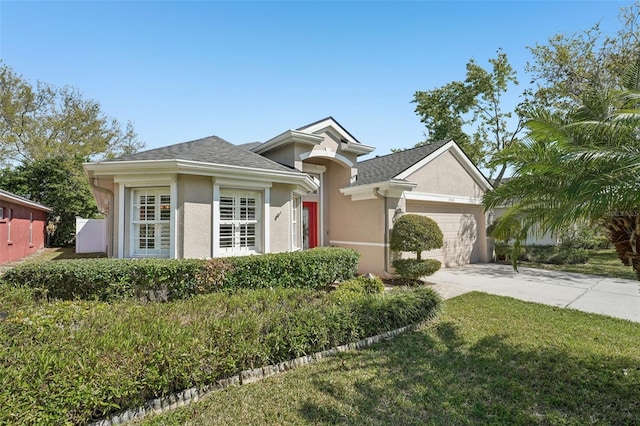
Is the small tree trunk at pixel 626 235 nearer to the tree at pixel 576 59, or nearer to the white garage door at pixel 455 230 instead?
the white garage door at pixel 455 230

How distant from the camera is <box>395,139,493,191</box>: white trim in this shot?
524 inches

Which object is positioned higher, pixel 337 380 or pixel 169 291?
pixel 169 291

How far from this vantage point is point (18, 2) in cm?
930

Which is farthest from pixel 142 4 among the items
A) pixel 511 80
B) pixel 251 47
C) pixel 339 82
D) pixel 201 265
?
pixel 511 80

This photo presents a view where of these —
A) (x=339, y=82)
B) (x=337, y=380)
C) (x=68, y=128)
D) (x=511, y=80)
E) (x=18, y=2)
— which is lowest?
(x=337, y=380)

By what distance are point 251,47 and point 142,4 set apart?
142 inches

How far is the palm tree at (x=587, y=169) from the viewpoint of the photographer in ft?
13.2

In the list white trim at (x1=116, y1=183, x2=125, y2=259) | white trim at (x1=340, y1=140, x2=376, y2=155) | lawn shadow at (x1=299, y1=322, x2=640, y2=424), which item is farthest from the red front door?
lawn shadow at (x1=299, y1=322, x2=640, y2=424)

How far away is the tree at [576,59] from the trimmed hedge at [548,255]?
7974mm

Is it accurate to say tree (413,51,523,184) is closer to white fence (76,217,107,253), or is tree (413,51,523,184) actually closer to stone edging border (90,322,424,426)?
stone edging border (90,322,424,426)

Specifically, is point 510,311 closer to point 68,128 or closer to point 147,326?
point 147,326

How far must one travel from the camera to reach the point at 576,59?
19.9 meters

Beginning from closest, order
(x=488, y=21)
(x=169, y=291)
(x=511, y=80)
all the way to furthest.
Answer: (x=169, y=291) → (x=488, y=21) → (x=511, y=80)

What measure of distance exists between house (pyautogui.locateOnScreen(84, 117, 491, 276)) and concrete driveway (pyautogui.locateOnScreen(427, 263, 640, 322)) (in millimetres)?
2324
